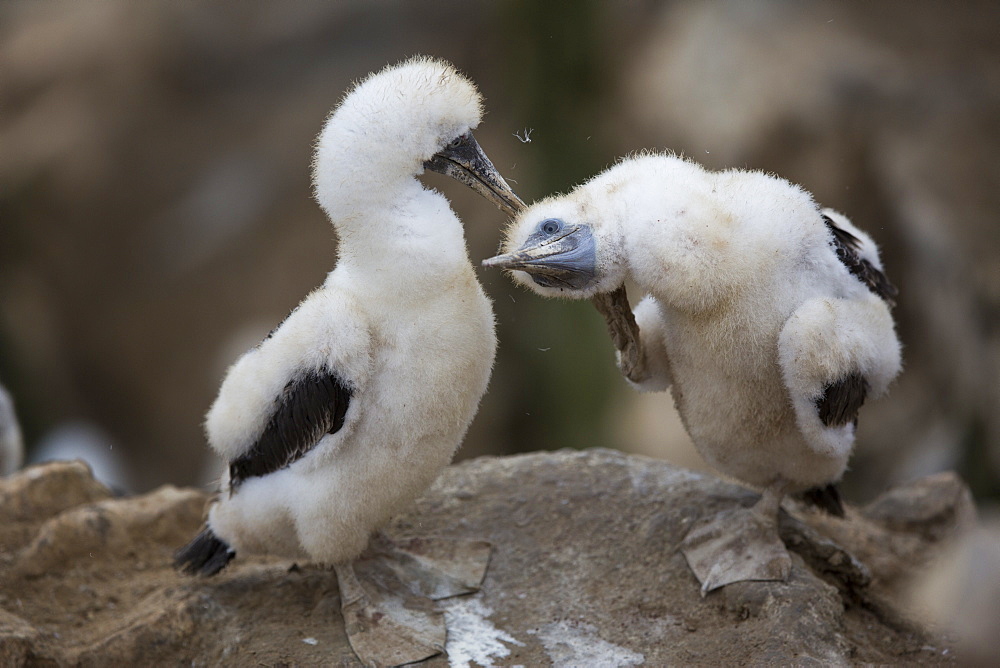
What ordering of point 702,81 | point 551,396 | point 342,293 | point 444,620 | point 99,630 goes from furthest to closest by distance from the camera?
point 551,396 → point 702,81 → point 99,630 → point 444,620 → point 342,293

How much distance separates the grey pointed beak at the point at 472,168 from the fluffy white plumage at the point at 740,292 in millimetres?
275

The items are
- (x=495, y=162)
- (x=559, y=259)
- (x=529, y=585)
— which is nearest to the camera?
(x=559, y=259)

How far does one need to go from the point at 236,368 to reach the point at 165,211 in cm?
920

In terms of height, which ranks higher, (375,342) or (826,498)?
(375,342)

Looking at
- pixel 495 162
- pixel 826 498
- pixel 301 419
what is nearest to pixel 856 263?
pixel 826 498

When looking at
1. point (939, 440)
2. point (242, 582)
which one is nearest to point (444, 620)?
point (242, 582)

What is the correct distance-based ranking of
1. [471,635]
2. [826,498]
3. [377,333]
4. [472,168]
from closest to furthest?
[377,333]
[472,168]
[471,635]
[826,498]

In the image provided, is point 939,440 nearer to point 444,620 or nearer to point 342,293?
point 444,620

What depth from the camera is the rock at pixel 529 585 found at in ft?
12.6

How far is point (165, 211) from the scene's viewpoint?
40.5 feet

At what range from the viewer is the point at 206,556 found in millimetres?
4172

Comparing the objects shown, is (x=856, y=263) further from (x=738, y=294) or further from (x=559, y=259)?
(x=559, y=259)

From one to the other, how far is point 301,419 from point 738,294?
5.43 ft

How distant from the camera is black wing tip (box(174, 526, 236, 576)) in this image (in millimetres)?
4156
